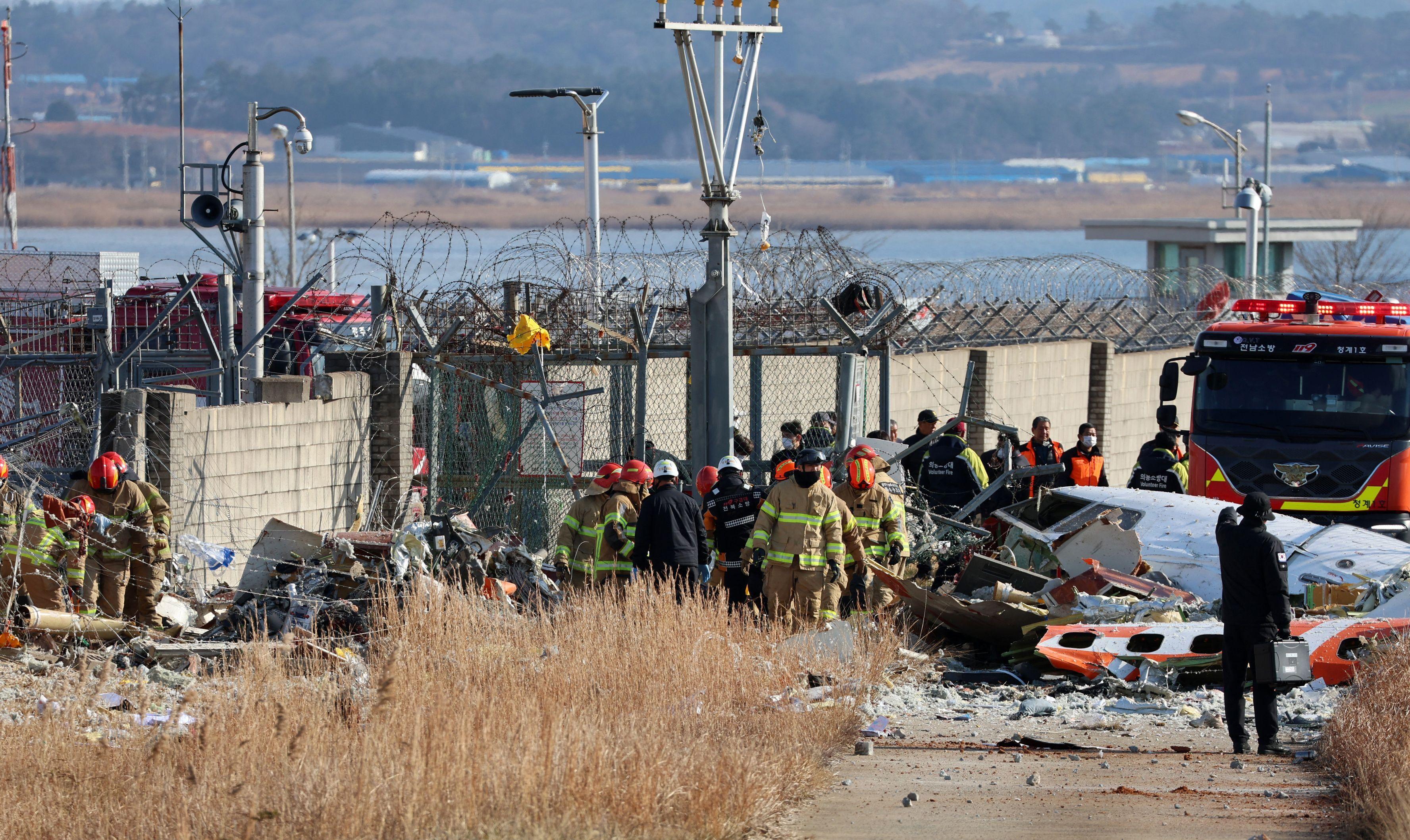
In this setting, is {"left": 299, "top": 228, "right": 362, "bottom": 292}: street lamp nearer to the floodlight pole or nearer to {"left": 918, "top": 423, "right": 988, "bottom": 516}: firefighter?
the floodlight pole

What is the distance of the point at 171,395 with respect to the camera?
12008 millimetres

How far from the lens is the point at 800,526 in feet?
35.4

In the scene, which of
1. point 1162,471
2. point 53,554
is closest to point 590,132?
point 1162,471

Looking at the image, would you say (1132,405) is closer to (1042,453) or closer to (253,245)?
(1042,453)

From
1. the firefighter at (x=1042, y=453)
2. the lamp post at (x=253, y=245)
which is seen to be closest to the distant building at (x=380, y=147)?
the lamp post at (x=253, y=245)

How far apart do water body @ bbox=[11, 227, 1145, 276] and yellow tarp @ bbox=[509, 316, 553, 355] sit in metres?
66.9

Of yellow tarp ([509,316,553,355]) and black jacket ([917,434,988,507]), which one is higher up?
yellow tarp ([509,316,553,355])

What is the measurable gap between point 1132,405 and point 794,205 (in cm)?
13401

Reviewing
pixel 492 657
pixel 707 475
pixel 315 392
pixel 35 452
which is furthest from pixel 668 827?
pixel 35 452

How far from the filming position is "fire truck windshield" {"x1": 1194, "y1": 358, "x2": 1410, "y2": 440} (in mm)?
14359

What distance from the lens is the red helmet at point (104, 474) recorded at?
10.9 meters

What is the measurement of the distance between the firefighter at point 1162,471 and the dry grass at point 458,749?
23.0 ft

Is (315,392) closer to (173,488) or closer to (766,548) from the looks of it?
(173,488)

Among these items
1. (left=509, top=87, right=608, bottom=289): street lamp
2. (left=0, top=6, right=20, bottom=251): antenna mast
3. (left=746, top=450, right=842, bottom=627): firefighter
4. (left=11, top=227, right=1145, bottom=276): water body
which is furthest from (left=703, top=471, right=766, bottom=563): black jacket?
(left=11, top=227, right=1145, bottom=276): water body
